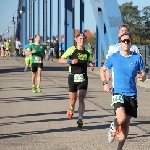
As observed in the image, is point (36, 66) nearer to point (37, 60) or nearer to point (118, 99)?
point (37, 60)

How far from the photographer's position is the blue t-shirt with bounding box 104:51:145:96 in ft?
26.1

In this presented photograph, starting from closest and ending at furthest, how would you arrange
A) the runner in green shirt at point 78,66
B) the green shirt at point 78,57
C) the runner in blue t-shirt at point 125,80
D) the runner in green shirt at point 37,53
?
the runner in blue t-shirt at point 125,80, the runner in green shirt at point 78,66, the green shirt at point 78,57, the runner in green shirt at point 37,53

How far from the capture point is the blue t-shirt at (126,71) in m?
7.96

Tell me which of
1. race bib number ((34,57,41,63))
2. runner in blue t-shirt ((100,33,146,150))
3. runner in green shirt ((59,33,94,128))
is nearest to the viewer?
runner in blue t-shirt ((100,33,146,150))

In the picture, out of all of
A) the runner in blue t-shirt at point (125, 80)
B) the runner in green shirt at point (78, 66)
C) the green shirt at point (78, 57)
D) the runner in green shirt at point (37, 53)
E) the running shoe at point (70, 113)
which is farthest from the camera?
the runner in green shirt at point (37, 53)

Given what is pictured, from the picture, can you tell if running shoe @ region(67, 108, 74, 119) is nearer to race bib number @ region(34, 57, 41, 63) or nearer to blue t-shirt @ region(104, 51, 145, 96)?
blue t-shirt @ region(104, 51, 145, 96)

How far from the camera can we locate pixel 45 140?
370 inches

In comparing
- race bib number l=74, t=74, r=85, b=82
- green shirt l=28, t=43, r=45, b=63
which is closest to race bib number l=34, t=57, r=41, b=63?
green shirt l=28, t=43, r=45, b=63

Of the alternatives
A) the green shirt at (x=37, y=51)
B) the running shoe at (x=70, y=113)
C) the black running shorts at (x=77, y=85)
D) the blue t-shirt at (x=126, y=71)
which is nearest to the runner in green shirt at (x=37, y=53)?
the green shirt at (x=37, y=51)

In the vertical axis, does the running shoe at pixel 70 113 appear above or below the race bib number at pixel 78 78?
below

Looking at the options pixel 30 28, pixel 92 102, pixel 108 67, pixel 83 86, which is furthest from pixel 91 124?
pixel 30 28

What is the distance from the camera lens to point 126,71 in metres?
7.96

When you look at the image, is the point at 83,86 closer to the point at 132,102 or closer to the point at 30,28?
the point at 132,102

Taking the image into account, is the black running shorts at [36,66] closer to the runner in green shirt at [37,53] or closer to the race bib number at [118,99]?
the runner in green shirt at [37,53]
